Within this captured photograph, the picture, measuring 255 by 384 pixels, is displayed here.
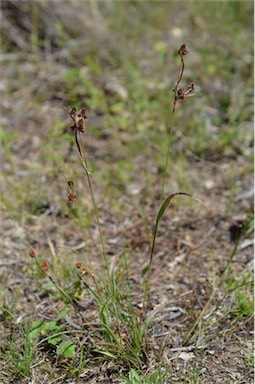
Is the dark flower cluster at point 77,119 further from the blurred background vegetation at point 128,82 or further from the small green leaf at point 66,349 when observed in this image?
the blurred background vegetation at point 128,82

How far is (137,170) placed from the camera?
3160 millimetres

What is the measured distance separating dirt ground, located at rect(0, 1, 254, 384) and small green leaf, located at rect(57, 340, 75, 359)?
5 centimetres

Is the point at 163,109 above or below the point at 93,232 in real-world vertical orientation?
above

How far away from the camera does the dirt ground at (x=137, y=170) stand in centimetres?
198

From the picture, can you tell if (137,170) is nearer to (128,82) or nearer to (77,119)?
(128,82)

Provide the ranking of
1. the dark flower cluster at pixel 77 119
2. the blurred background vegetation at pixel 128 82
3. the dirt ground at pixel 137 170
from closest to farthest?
the dark flower cluster at pixel 77 119 < the dirt ground at pixel 137 170 < the blurred background vegetation at pixel 128 82

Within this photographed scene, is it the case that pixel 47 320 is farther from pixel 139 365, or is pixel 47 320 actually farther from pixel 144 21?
pixel 144 21

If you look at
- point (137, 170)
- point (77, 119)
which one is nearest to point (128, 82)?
point (137, 170)

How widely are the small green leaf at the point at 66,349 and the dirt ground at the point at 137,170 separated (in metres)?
0.05

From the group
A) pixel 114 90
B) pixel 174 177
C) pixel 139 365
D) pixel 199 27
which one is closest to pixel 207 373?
pixel 139 365

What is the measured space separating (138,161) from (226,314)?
4.78ft

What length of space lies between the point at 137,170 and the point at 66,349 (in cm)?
156

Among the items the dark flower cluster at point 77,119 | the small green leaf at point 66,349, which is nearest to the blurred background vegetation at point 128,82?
the small green leaf at point 66,349

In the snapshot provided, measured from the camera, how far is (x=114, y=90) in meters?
3.74
